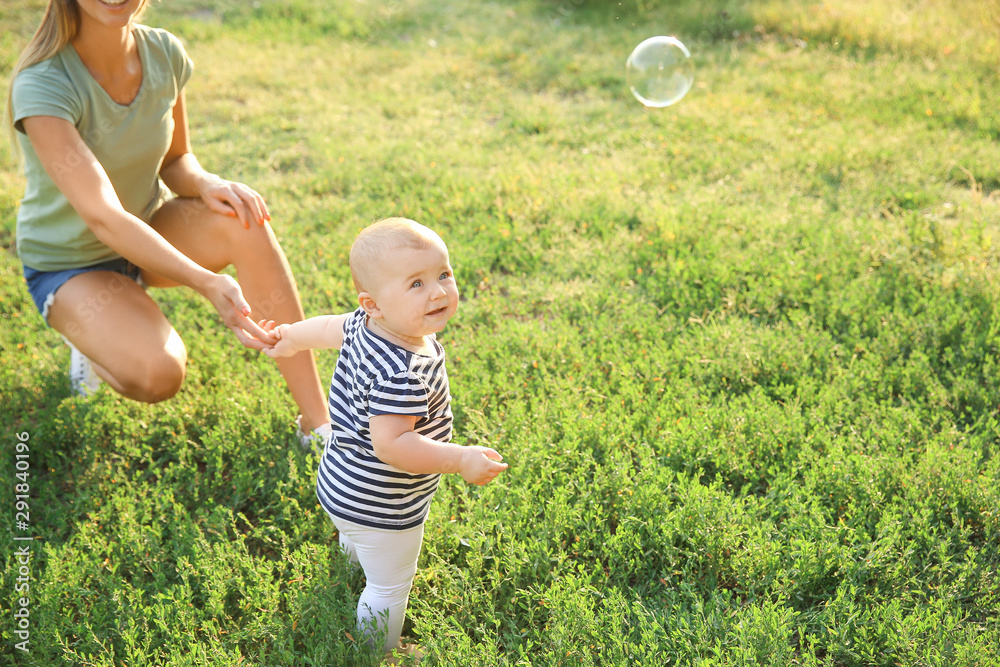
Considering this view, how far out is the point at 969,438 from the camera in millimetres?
3188

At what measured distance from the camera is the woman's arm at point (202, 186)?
3297mm

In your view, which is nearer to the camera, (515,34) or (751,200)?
(751,200)

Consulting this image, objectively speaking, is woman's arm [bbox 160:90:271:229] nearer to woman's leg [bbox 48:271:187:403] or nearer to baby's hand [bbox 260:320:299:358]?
woman's leg [bbox 48:271:187:403]

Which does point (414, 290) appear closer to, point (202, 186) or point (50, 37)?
point (202, 186)

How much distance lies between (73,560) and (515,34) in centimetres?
768

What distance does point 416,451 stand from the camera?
2.11 metres

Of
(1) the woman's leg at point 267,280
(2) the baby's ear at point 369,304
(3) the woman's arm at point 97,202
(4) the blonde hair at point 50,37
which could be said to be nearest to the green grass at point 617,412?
(1) the woman's leg at point 267,280

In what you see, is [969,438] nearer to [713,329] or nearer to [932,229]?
[713,329]

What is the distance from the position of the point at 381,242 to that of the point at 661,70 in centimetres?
318

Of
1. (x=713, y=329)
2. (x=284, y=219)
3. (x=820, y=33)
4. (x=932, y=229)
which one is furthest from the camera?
(x=820, y=33)

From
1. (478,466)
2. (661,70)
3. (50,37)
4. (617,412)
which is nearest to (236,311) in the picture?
(478,466)

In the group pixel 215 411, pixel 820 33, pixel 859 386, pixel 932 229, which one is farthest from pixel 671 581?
pixel 820 33

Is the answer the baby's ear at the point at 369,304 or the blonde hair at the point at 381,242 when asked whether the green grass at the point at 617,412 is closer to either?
the baby's ear at the point at 369,304

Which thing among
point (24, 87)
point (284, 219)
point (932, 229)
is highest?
point (24, 87)
